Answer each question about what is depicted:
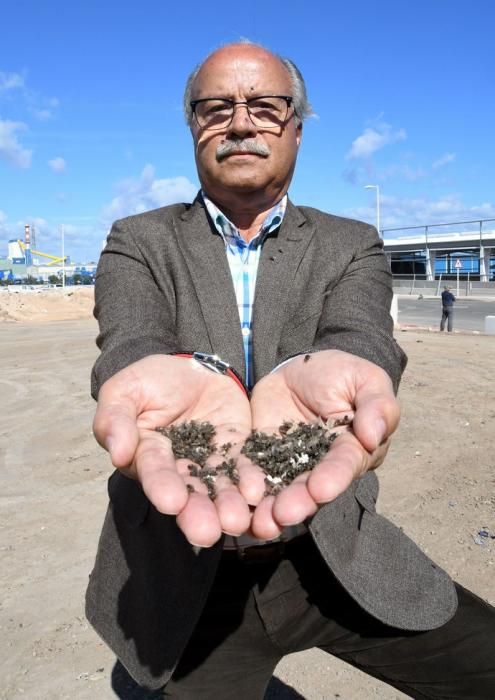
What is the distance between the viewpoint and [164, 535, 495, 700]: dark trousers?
2.18m

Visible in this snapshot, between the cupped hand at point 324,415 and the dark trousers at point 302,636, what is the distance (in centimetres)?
50

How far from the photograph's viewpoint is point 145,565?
212 cm

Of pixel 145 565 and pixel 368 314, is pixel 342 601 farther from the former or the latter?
pixel 368 314

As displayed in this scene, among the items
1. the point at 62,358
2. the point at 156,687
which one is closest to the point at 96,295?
the point at 156,687

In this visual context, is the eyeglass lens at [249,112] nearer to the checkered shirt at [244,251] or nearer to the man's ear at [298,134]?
the man's ear at [298,134]

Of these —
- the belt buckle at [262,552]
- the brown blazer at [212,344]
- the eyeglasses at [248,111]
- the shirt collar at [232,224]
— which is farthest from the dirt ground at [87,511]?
the eyeglasses at [248,111]

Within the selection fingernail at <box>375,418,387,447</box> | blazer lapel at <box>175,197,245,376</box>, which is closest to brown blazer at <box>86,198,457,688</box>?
blazer lapel at <box>175,197,245,376</box>

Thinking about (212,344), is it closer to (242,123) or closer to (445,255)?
(242,123)

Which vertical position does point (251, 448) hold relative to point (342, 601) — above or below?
above

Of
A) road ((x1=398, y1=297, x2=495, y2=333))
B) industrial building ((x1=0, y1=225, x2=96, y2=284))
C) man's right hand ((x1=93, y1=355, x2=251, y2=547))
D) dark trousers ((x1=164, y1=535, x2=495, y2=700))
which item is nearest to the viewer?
man's right hand ((x1=93, y1=355, x2=251, y2=547))

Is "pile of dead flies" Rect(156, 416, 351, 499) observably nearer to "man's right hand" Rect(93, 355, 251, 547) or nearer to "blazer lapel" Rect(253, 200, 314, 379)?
"man's right hand" Rect(93, 355, 251, 547)

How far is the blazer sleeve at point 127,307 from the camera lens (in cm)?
205

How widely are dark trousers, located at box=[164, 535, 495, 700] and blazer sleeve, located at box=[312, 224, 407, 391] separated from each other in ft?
2.26

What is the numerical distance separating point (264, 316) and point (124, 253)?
59 cm
